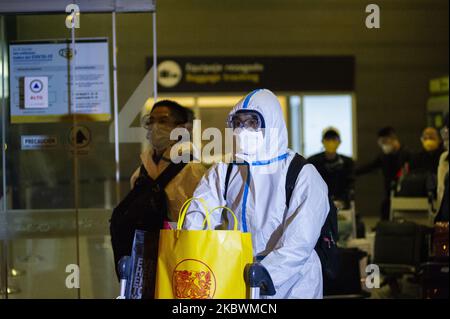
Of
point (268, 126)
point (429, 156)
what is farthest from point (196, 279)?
point (429, 156)

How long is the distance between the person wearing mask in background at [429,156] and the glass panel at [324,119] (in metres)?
4.88

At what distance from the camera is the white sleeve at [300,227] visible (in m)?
3.25

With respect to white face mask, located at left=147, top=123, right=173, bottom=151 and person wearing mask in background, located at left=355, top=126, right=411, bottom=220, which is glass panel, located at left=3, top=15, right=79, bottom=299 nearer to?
white face mask, located at left=147, top=123, right=173, bottom=151

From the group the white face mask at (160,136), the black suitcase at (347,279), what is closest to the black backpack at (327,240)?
the white face mask at (160,136)

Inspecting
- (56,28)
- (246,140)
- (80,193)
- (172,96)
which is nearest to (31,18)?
(56,28)

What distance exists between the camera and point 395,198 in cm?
911

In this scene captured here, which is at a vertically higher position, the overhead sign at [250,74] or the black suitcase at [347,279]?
the overhead sign at [250,74]

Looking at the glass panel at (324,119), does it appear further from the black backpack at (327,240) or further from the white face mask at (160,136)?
the black backpack at (327,240)

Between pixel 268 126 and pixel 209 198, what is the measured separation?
1.28 ft

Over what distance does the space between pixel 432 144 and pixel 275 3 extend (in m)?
5.57

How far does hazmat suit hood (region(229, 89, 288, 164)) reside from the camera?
350cm

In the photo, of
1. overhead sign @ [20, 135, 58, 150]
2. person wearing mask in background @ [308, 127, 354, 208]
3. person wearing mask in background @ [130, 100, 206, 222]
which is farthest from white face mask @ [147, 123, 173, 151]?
person wearing mask in background @ [308, 127, 354, 208]

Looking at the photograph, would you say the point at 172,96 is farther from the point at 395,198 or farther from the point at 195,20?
the point at 395,198

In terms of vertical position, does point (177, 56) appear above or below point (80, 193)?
above
